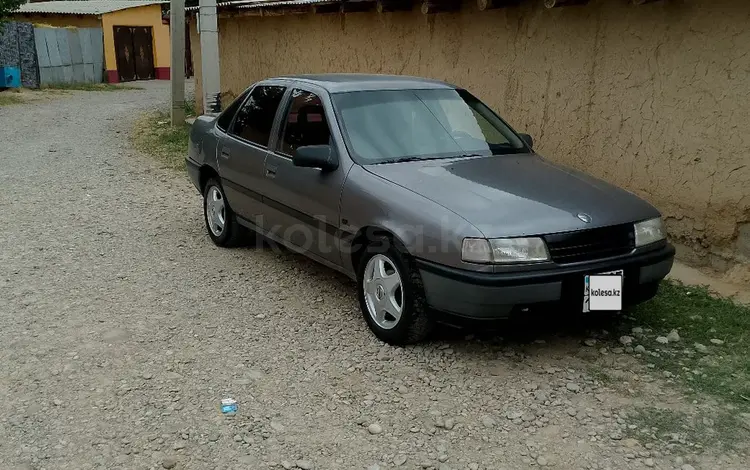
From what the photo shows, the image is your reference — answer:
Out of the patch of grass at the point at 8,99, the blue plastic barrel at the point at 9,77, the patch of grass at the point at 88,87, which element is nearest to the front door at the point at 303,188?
the patch of grass at the point at 8,99

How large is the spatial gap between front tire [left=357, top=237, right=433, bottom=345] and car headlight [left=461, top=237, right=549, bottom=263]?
415 millimetres

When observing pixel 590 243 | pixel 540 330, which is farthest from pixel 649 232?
pixel 540 330

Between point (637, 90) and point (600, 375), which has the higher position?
point (637, 90)

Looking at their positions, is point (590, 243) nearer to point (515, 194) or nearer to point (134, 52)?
point (515, 194)

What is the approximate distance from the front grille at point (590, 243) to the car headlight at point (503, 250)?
8cm

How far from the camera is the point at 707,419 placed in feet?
11.8

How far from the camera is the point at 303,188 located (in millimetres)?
5027

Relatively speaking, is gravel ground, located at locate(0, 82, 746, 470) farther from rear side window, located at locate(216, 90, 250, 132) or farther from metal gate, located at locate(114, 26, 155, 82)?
metal gate, located at locate(114, 26, 155, 82)

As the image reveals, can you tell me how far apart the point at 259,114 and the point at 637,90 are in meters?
3.19

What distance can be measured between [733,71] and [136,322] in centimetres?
468

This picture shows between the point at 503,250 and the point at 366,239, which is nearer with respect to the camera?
the point at 503,250

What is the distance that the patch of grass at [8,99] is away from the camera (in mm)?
19406

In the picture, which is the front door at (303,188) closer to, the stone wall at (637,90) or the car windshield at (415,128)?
the car windshield at (415,128)

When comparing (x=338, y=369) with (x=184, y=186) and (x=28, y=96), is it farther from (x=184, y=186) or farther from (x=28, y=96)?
(x=28, y=96)
